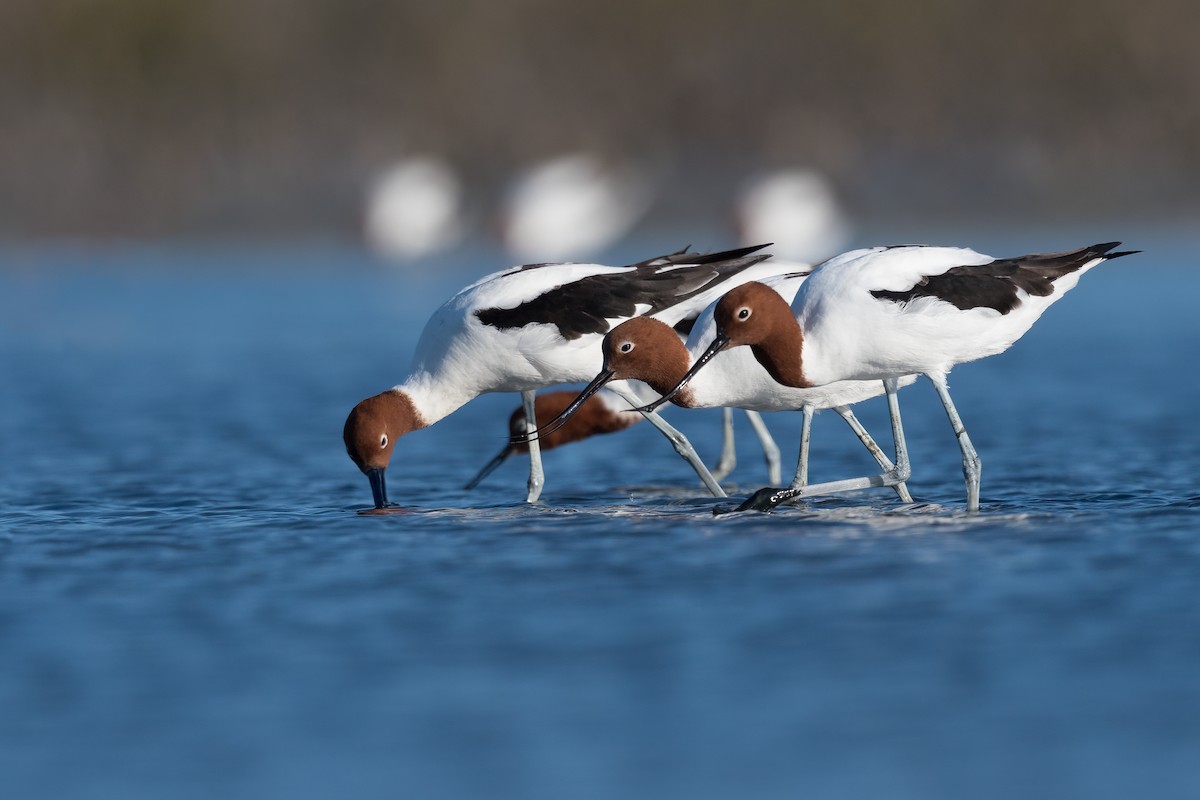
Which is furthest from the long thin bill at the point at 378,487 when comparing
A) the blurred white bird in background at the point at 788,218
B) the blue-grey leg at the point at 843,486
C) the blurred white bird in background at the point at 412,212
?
the blurred white bird in background at the point at 412,212

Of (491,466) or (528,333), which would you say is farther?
(491,466)

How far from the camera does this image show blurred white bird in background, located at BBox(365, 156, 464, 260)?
22.6m

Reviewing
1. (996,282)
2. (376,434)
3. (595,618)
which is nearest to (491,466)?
(376,434)

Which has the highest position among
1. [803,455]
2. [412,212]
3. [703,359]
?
[412,212]

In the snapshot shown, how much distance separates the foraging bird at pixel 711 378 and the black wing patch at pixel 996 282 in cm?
59

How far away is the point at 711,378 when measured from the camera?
8.28 meters

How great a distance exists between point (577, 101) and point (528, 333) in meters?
17.7

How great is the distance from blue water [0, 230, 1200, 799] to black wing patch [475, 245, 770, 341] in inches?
32.8

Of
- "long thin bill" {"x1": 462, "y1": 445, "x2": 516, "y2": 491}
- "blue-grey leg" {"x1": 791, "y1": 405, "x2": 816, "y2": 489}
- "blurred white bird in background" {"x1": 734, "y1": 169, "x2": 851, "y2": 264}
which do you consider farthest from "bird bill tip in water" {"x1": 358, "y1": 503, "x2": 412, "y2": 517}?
"blurred white bird in background" {"x1": 734, "y1": 169, "x2": 851, "y2": 264}

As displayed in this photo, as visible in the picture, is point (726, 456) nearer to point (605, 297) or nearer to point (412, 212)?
point (605, 297)

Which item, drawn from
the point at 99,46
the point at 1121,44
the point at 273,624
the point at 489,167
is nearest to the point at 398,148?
the point at 489,167

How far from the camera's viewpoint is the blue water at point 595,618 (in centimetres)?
473

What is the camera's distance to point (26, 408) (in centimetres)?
1277

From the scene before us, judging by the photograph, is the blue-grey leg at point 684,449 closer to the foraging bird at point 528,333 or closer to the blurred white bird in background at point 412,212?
the foraging bird at point 528,333
